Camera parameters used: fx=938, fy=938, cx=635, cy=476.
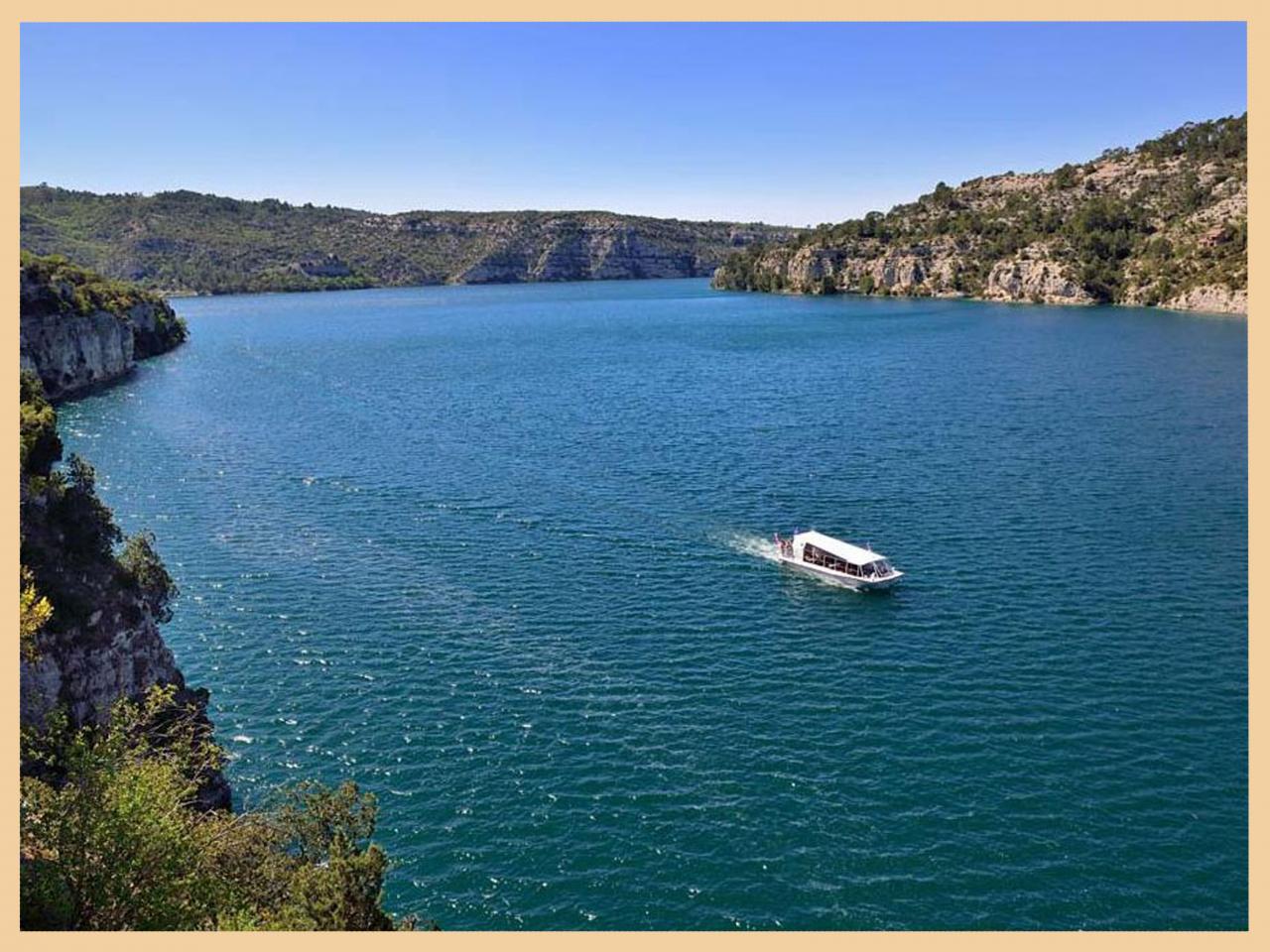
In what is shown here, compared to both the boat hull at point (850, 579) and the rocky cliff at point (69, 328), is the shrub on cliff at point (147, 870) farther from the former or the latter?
the rocky cliff at point (69, 328)

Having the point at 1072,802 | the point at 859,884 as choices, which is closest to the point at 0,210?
the point at 859,884

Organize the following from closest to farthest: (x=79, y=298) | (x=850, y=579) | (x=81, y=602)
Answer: (x=81, y=602)
(x=850, y=579)
(x=79, y=298)

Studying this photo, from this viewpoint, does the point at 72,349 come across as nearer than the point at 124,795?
No

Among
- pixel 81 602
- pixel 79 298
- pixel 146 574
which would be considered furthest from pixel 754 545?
pixel 79 298

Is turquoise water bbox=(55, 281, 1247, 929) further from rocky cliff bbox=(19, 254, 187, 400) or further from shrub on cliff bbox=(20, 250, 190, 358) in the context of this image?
shrub on cliff bbox=(20, 250, 190, 358)

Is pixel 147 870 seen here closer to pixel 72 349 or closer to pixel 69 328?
pixel 69 328

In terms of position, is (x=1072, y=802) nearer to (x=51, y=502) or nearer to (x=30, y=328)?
(x=51, y=502)
